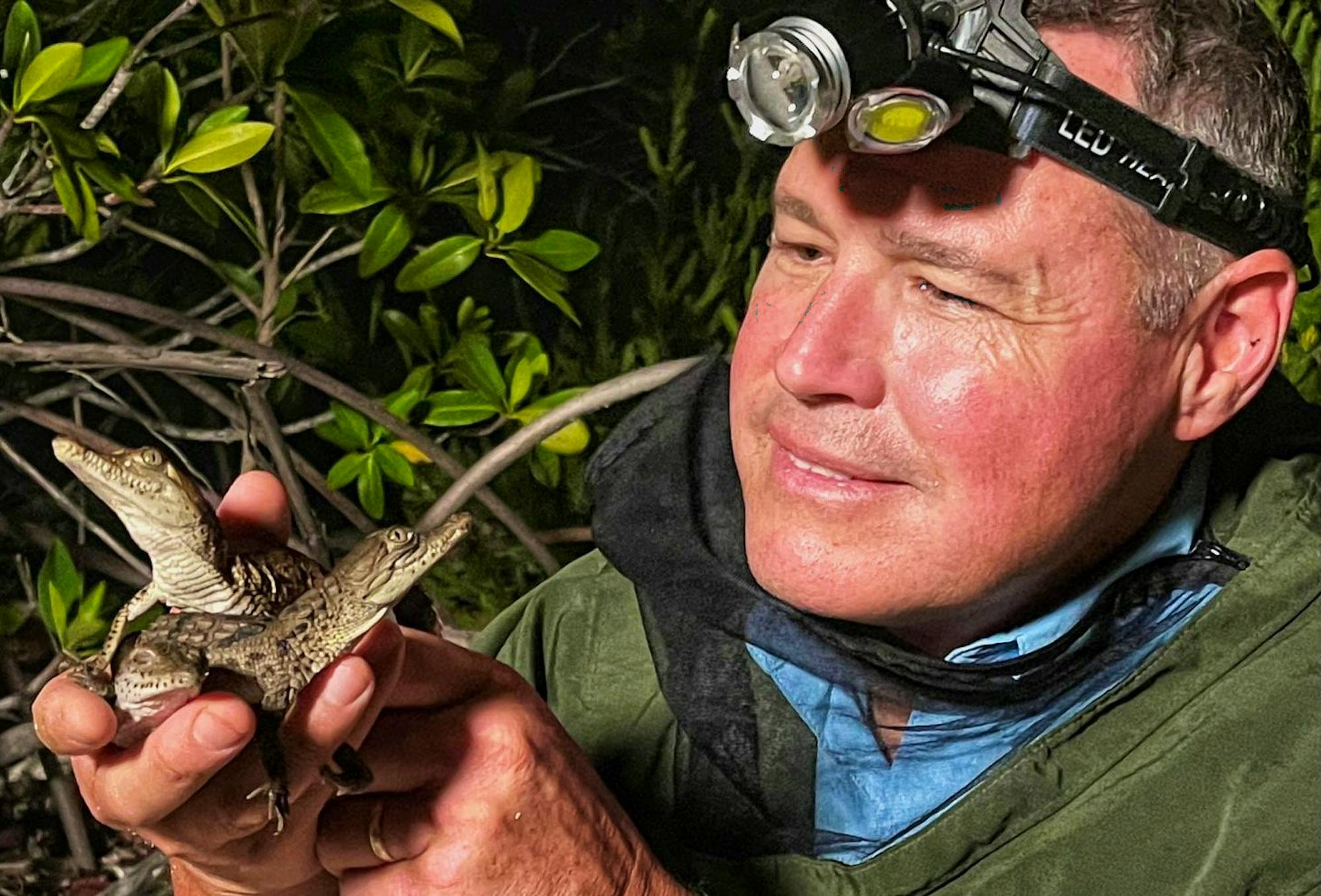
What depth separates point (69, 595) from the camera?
93cm

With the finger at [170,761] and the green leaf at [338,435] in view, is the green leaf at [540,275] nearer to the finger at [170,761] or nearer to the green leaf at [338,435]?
the green leaf at [338,435]

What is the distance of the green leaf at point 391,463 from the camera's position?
1.05m

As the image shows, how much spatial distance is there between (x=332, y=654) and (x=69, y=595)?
1.28 feet

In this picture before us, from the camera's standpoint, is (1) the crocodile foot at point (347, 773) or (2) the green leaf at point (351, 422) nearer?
(1) the crocodile foot at point (347, 773)

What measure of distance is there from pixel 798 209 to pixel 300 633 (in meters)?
0.31

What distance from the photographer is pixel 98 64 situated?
0.81m

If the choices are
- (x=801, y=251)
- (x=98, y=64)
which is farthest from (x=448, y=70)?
(x=801, y=251)

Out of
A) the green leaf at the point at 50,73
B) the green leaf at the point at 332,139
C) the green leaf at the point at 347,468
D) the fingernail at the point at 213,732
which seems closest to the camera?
the fingernail at the point at 213,732

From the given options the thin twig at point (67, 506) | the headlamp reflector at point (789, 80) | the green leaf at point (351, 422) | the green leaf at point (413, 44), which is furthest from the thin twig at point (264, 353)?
the headlamp reflector at point (789, 80)

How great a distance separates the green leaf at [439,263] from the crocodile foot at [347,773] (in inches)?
15.7

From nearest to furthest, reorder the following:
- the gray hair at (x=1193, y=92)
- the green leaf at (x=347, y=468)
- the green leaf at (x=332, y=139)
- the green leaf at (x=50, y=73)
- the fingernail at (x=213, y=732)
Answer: the fingernail at (x=213, y=732), the gray hair at (x=1193, y=92), the green leaf at (x=50, y=73), the green leaf at (x=332, y=139), the green leaf at (x=347, y=468)

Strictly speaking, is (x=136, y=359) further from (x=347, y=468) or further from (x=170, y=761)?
(x=170, y=761)

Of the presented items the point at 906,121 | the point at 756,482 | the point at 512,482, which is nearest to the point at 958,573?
the point at 756,482

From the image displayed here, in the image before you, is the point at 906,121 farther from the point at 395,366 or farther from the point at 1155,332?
the point at 395,366
